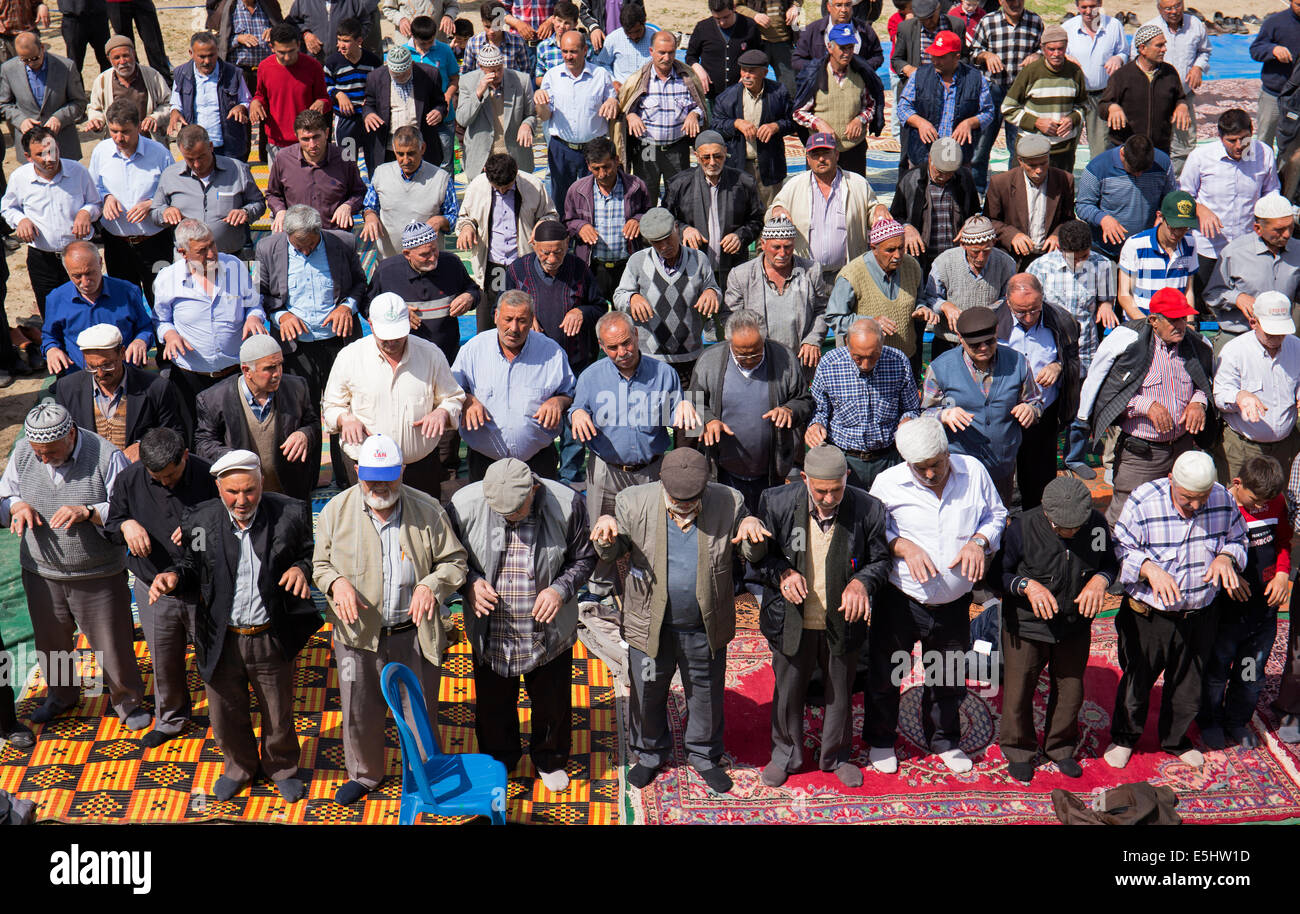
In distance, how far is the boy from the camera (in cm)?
705

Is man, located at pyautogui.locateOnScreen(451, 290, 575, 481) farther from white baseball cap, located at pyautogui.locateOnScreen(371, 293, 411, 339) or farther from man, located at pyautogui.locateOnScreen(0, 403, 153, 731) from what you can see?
man, located at pyautogui.locateOnScreen(0, 403, 153, 731)

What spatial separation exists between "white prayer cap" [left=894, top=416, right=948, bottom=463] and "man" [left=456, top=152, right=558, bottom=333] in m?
3.76

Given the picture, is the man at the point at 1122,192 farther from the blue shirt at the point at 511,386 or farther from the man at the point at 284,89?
→ the man at the point at 284,89

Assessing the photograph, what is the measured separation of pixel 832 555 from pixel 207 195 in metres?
5.53

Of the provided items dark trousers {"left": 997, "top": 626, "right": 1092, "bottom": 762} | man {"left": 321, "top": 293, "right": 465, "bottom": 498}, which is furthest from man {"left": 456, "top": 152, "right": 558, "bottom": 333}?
dark trousers {"left": 997, "top": 626, "right": 1092, "bottom": 762}

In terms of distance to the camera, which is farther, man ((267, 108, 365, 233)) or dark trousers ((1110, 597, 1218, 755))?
man ((267, 108, 365, 233))

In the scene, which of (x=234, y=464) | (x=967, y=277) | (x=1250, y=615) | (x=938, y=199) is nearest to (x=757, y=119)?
(x=938, y=199)

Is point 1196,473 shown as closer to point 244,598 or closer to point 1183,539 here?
point 1183,539

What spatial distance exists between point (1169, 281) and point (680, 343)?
10.5ft

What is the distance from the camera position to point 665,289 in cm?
891

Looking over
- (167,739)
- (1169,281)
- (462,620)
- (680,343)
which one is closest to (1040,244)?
(1169,281)

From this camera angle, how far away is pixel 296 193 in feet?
32.6

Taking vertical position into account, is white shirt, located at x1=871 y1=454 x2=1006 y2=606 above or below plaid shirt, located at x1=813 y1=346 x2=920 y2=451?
below

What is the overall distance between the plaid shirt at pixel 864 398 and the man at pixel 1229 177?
→ 3.57m
